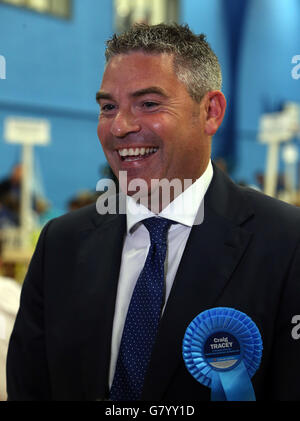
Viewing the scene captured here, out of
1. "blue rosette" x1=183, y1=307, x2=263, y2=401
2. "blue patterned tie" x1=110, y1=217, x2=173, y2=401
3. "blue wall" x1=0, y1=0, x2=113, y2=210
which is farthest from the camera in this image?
"blue wall" x1=0, y1=0, x2=113, y2=210

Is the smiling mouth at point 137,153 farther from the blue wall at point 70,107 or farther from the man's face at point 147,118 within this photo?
the blue wall at point 70,107

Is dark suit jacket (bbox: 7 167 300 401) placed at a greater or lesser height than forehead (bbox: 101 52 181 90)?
lesser

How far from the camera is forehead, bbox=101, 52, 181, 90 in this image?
2.65 feet

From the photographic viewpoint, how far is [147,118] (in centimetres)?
82

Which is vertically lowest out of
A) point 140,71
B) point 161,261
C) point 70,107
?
point 161,261

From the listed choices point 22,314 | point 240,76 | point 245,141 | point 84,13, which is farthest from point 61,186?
point 22,314

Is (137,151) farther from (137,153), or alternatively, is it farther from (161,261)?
(161,261)

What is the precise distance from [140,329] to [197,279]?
129 mm

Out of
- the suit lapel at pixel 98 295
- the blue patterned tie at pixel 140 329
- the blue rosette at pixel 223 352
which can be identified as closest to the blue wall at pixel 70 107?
the suit lapel at pixel 98 295

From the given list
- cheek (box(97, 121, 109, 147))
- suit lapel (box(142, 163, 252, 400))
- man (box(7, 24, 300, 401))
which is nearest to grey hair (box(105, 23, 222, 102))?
man (box(7, 24, 300, 401))

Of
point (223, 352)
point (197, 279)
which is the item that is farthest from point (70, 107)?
point (223, 352)

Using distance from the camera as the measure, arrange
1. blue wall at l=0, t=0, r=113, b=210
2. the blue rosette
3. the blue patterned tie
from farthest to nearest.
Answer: blue wall at l=0, t=0, r=113, b=210, the blue patterned tie, the blue rosette

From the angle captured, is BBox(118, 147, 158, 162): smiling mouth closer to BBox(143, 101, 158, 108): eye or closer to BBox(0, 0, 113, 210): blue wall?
BBox(143, 101, 158, 108): eye

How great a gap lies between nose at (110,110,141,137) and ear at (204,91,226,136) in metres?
0.14
